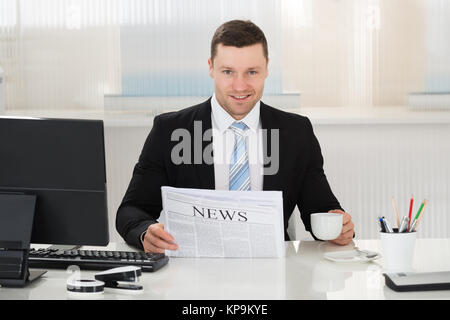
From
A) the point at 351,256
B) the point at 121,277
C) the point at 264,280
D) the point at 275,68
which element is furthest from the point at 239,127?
the point at 275,68

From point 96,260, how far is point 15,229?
251 mm

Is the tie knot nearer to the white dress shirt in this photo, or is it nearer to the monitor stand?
the white dress shirt

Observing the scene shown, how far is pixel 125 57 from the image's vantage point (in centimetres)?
385

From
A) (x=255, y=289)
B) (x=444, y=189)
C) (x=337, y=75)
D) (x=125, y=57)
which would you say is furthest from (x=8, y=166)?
(x=444, y=189)

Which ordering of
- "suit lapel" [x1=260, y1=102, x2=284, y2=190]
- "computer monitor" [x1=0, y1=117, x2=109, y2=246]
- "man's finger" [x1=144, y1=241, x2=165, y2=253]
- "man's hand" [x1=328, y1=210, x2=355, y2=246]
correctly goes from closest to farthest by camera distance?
"computer monitor" [x1=0, y1=117, x2=109, y2=246], "man's finger" [x1=144, y1=241, x2=165, y2=253], "man's hand" [x1=328, y1=210, x2=355, y2=246], "suit lapel" [x1=260, y1=102, x2=284, y2=190]

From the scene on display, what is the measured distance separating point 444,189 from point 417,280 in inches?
96.7

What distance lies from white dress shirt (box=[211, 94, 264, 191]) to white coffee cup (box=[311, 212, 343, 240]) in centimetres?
42

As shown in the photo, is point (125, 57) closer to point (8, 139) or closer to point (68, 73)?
point (68, 73)

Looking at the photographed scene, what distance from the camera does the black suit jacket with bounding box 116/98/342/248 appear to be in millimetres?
2389

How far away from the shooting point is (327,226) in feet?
6.62

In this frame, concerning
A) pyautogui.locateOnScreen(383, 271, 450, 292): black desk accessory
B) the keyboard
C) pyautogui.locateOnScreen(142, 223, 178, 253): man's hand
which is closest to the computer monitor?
the keyboard

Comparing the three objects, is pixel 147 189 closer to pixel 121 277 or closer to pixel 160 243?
pixel 160 243

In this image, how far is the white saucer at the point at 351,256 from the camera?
1890mm
